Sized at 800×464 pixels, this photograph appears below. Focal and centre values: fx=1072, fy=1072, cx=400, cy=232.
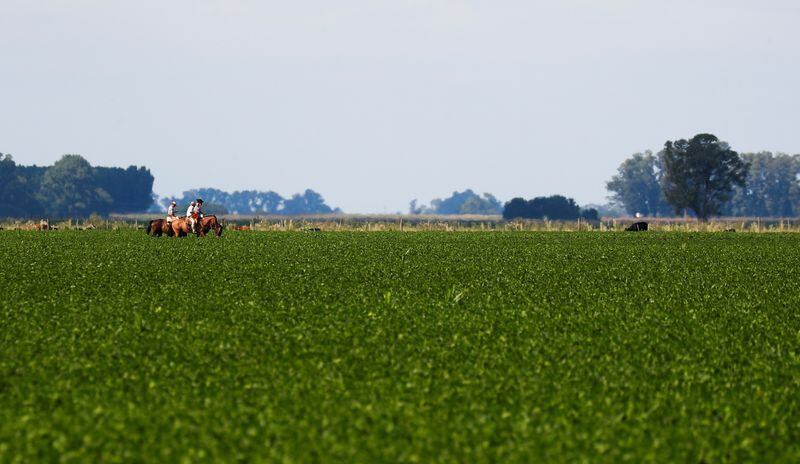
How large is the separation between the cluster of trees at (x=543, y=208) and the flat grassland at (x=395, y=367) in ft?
463

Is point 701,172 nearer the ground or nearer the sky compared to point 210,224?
nearer the sky

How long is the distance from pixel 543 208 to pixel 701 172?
41137mm

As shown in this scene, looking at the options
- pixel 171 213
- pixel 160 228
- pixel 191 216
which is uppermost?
pixel 171 213

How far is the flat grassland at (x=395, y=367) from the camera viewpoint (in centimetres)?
1123

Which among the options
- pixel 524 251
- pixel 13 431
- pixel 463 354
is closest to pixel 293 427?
pixel 13 431

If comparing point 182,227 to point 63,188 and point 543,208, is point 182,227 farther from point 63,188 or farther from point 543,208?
point 63,188

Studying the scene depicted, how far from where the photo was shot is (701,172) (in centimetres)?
13238

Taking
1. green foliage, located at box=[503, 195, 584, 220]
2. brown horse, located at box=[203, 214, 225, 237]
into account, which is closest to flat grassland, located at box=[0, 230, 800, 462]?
brown horse, located at box=[203, 214, 225, 237]

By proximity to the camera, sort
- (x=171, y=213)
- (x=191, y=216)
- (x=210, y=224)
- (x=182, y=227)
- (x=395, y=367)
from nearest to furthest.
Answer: (x=395, y=367) < (x=182, y=227) < (x=191, y=216) < (x=171, y=213) < (x=210, y=224)

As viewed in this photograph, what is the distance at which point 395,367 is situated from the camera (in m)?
15.0

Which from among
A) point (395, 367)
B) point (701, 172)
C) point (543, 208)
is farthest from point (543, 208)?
point (395, 367)

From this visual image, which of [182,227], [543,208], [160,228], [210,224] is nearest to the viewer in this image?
[182,227]

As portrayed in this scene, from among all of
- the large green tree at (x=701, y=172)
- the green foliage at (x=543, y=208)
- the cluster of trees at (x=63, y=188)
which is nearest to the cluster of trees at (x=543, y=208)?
the green foliage at (x=543, y=208)

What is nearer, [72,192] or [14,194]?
[14,194]
